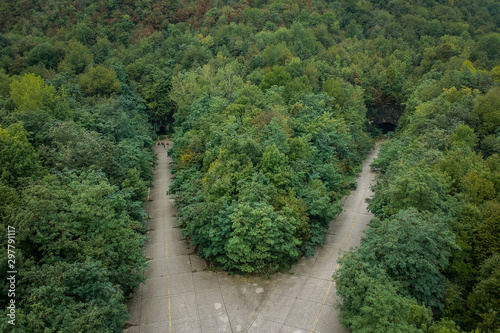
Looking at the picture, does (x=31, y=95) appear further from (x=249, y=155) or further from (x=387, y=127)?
(x=387, y=127)

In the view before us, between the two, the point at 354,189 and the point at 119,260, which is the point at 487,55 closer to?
the point at 354,189

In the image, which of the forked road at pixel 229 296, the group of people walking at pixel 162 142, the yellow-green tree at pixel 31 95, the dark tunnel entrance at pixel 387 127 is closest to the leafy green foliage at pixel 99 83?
the group of people walking at pixel 162 142

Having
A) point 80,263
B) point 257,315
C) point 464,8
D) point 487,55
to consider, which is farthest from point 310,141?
point 464,8

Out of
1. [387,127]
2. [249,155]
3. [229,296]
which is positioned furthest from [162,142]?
[387,127]

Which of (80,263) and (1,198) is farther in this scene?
(1,198)

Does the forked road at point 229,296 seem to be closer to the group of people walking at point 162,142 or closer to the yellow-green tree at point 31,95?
the yellow-green tree at point 31,95

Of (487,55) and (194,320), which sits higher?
(487,55)

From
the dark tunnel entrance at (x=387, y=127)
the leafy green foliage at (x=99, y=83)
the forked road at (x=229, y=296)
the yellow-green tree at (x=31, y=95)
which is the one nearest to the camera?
the forked road at (x=229, y=296)
